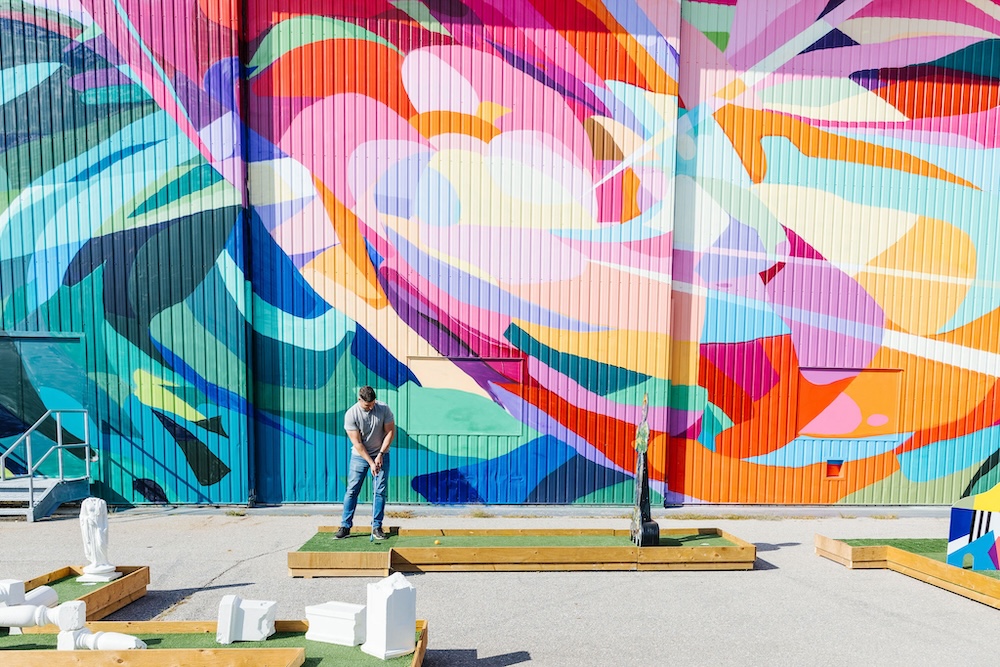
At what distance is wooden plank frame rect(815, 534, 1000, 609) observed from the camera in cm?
583

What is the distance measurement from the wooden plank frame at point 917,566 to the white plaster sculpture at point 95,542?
797 cm

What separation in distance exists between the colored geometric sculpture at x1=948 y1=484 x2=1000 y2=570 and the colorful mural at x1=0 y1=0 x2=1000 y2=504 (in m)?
3.31

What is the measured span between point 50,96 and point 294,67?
3714mm

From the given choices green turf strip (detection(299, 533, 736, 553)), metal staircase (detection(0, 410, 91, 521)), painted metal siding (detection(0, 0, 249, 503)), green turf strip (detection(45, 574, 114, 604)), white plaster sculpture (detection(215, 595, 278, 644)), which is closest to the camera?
white plaster sculpture (detection(215, 595, 278, 644))

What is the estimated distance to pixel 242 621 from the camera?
443 centimetres

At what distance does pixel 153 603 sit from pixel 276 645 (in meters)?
2.18

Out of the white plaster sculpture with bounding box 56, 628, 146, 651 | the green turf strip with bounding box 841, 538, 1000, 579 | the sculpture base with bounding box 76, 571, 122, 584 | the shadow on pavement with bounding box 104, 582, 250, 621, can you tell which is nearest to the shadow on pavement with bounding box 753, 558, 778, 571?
the green turf strip with bounding box 841, 538, 1000, 579

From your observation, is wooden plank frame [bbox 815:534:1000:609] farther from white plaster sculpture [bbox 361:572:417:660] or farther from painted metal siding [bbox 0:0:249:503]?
painted metal siding [bbox 0:0:249:503]

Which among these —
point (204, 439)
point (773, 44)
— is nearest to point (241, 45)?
point (204, 439)

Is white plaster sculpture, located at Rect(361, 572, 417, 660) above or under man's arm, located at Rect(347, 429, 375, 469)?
under

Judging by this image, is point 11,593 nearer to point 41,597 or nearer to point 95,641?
point 41,597

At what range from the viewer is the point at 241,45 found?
9.09m

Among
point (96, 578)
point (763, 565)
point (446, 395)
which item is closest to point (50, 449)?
point (96, 578)

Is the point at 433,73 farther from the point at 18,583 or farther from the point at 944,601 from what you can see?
the point at 944,601
